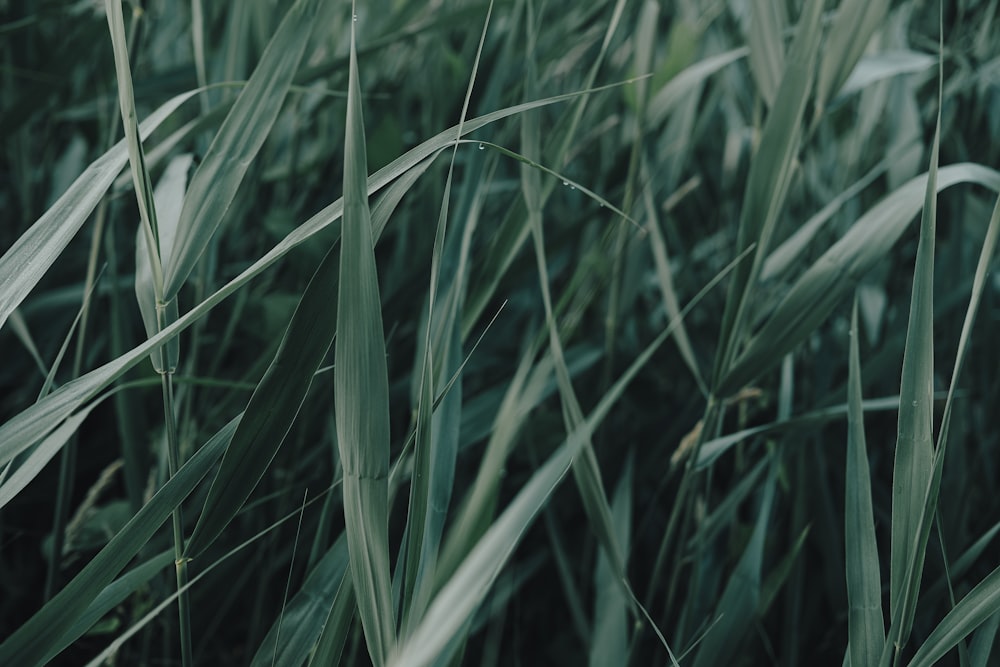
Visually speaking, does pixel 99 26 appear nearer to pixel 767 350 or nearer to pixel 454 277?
pixel 454 277

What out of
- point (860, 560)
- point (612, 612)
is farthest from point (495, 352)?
point (860, 560)

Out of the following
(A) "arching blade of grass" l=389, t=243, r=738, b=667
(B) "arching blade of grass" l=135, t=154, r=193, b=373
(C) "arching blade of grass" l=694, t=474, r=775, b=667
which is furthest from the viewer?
(C) "arching blade of grass" l=694, t=474, r=775, b=667

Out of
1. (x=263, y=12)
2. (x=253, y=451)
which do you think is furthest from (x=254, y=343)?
(x=253, y=451)

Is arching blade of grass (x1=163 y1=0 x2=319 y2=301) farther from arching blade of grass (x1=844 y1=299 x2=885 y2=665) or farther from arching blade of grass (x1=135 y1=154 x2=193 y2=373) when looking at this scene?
arching blade of grass (x1=844 y1=299 x2=885 y2=665)

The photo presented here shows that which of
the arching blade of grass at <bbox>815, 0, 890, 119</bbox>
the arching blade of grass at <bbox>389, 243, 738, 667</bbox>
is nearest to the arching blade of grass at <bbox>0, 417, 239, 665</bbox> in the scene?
the arching blade of grass at <bbox>389, 243, 738, 667</bbox>

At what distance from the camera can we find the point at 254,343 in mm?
687

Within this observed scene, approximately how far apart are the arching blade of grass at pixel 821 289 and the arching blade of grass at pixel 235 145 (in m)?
0.26

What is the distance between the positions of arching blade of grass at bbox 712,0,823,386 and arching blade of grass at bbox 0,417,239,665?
271 mm

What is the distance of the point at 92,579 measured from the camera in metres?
0.29

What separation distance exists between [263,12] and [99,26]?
13cm

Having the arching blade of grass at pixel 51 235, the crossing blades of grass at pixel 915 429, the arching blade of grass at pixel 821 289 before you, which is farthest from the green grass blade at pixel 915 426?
the arching blade of grass at pixel 51 235

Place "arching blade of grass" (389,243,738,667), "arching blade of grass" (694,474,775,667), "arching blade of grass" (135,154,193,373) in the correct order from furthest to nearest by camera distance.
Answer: "arching blade of grass" (694,474,775,667)
"arching blade of grass" (135,154,193,373)
"arching blade of grass" (389,243,738,667)

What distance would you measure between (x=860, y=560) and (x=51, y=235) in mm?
367

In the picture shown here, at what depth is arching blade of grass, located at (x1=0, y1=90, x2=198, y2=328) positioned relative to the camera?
30 cm
